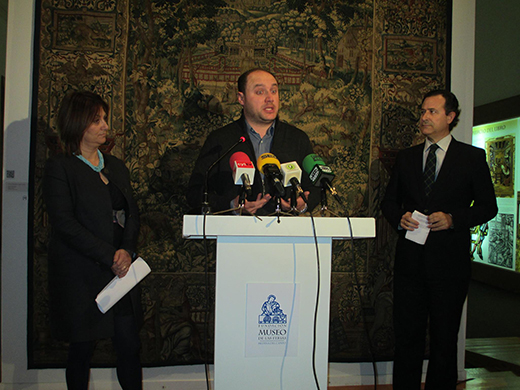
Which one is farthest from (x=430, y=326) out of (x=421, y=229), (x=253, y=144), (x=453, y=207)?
(x=253, y=144)

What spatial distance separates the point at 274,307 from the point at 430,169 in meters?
1.59

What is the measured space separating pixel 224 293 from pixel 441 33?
2.81 m

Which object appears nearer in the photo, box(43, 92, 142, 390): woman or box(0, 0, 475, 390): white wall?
box(43, 92, 142, 390): woman

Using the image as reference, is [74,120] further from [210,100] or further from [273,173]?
[273,173]

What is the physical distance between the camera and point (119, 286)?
6.40 feet

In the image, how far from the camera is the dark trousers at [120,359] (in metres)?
1.98

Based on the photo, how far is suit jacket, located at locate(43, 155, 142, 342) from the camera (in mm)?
1927

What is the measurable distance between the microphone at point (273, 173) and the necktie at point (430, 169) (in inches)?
53.8

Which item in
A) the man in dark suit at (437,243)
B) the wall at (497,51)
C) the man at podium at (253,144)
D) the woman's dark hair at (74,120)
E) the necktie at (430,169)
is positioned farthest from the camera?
the wall at (497,51)

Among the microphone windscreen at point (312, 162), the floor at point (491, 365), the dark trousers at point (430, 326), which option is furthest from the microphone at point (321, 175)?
the floor at point (491, 365)

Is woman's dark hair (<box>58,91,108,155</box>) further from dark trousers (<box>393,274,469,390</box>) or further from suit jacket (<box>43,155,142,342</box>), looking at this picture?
dark trousers (<box>393,274,469,390</box>)

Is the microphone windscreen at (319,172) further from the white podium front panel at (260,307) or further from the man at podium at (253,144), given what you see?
the man at podium at (253,144)

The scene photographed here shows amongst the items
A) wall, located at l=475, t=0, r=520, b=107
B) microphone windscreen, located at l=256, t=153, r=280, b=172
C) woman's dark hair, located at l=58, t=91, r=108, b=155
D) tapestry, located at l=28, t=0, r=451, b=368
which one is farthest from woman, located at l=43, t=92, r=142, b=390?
wall, located at l=475, t=0, r=520, b=107

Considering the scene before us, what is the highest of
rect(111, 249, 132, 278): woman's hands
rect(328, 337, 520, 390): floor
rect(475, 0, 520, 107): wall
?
rect(475, 0, 520, 107): wall
